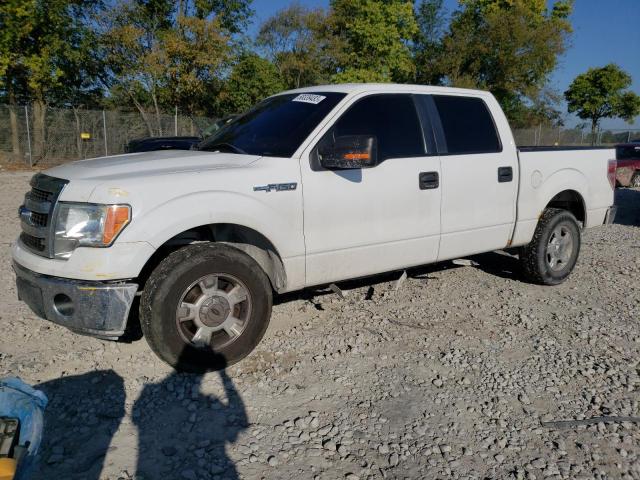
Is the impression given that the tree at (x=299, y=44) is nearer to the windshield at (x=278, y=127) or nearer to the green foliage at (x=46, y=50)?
the green foliage at (x=46, y=50)

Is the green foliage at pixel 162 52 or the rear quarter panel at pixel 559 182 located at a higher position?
the green foliage at pixel 162 52

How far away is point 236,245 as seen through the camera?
394 cm

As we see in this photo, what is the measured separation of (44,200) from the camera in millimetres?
3359

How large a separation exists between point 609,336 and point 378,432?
2.52 meters

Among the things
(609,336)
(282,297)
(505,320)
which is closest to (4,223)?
(282,297)

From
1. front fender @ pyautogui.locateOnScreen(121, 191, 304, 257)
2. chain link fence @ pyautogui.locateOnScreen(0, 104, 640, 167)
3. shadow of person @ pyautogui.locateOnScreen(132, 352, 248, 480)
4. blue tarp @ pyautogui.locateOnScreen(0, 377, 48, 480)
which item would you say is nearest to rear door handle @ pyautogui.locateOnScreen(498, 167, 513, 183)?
front fender @ pyautogui.locateOnScreen(121, 191, 304, 257)

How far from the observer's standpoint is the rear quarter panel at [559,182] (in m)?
5.15

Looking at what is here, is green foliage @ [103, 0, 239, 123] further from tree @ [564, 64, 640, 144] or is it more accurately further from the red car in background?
tree @ [564, 64, 640, 144]

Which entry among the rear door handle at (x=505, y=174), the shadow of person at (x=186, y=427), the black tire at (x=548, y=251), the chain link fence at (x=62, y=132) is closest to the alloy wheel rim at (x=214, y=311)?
the shadow of person at (x=186, y=427)

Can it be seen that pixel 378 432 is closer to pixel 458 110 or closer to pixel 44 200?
pixel 44 200

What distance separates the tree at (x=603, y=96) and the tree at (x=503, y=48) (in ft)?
22.4

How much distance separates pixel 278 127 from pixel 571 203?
12.1 feet

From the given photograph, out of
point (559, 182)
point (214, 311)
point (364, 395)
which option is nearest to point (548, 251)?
point (559, 182)

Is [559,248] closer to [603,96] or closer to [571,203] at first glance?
[571,203]
